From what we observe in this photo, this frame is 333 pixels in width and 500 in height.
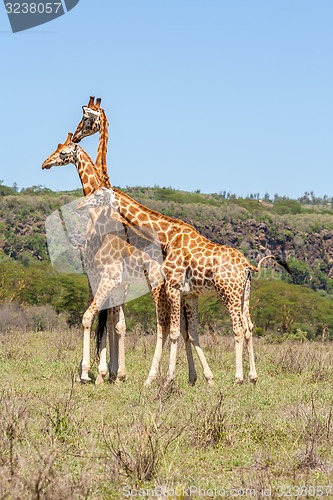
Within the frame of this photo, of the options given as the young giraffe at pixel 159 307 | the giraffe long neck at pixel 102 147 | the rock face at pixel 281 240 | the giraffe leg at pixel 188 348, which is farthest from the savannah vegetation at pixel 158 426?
the rock face at pixel 281 240

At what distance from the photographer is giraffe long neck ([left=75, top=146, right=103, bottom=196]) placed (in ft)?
35.4

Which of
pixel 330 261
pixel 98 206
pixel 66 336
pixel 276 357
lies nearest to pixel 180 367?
pixel 276 357

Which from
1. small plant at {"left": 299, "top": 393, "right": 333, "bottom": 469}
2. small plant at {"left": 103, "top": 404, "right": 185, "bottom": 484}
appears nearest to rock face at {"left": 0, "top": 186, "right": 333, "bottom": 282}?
small plant at {"left": 299, "top": 393, "right": 333, "bottom": 469}

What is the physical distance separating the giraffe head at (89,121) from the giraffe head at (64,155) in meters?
0.21

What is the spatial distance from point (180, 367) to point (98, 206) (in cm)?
285

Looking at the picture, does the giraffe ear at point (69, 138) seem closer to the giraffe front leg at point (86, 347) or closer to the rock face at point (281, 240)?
the giraffe front leg at point (86, 347)

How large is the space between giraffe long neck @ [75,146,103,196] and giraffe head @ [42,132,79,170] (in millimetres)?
70

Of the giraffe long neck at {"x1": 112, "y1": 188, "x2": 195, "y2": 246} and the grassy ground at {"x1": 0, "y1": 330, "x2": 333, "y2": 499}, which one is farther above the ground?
the giraffe long neck at {"x1": 112, "y1": 188, "x2": 195, "y2": 246}

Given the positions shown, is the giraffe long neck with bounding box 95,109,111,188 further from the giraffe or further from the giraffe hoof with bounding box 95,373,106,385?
the giraffe hoof with bounding box 95,373,106,385

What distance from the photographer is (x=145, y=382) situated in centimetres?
971

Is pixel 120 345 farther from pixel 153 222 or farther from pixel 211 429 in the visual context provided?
pixel 211 429

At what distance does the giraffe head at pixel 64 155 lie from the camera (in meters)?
10.8

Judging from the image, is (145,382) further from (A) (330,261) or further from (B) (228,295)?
(A) (330,261)

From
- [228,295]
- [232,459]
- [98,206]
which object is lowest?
[232,459]
